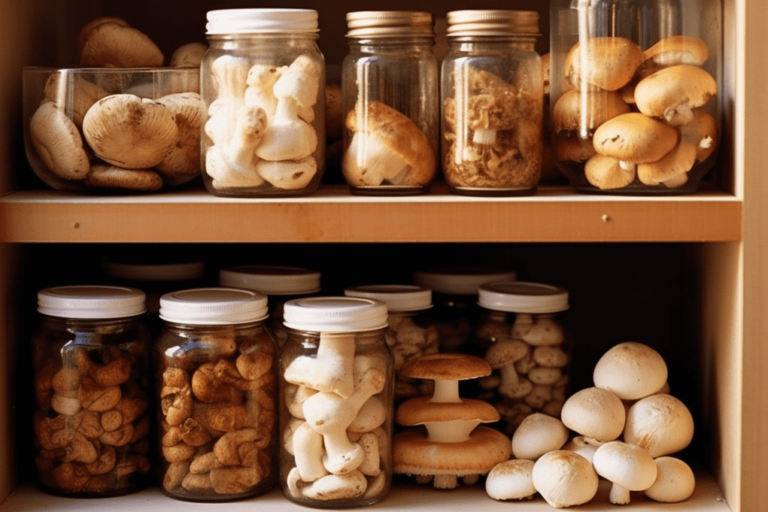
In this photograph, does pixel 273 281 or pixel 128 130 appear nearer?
pixel 128 130

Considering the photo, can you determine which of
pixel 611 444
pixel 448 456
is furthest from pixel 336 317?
pixel 611 444

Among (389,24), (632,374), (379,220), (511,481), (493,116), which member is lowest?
(511,481)

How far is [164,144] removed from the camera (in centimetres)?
110

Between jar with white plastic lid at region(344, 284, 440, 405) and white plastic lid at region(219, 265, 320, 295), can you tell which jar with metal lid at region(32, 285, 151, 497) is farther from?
jar with white plastic lid at region(344, 284, 440, 405)

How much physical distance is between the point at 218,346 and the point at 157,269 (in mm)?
250

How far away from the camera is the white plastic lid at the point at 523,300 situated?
1177 millimetres

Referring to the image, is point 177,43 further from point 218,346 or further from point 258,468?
point 258,468

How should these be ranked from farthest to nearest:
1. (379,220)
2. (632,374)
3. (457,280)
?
(457,280) < (632,374) < (379,220)

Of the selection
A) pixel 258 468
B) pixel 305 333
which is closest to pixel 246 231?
pixel 305 333

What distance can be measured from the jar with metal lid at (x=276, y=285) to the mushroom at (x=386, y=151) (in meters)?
0.17

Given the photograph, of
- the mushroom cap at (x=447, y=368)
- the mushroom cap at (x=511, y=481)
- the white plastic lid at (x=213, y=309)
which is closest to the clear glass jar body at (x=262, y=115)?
the white plastic lid at (x=213, y=309)

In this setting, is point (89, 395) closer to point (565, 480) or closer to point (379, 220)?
point (379, 220)

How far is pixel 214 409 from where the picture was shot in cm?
106

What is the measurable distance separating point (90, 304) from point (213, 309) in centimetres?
14
